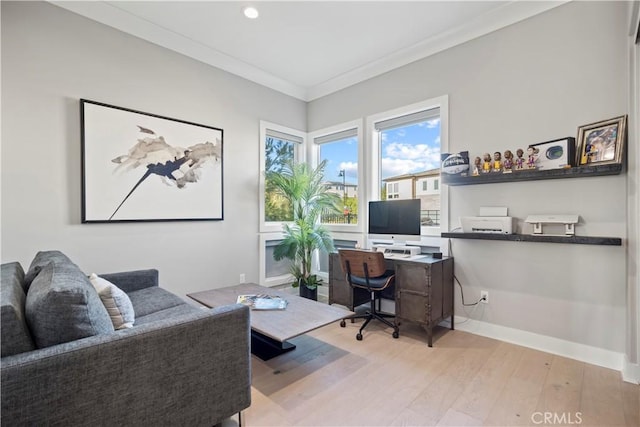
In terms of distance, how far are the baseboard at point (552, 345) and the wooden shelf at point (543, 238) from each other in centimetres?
82

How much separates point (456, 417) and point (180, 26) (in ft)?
12.7

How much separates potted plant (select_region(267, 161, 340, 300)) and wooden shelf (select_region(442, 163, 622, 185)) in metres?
1.56

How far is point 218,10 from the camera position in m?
2.69

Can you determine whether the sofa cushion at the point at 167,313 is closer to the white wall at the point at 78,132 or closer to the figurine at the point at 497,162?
the white wall at the point at 78,132

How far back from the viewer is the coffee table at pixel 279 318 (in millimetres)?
1969

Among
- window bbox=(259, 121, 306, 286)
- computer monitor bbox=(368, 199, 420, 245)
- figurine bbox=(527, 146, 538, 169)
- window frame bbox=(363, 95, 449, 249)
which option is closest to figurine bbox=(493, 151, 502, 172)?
figurine bbox=(527, 146, 538, 169)

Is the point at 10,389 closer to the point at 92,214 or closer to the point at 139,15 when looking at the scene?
the point at 92,214

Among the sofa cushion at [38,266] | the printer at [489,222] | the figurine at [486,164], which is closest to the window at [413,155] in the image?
the printer at [489,222]

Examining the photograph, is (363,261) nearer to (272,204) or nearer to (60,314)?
(272,204)

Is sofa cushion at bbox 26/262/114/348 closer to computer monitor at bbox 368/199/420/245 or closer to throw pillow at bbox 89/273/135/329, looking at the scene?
throw pillow at bbox 89/273/135/329

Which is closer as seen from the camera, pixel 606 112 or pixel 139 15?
pixel 606 112

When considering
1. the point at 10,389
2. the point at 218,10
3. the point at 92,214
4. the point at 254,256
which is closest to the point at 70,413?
the point at 10,389

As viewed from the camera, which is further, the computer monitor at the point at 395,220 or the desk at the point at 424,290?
the computer monitor at the point at 395,220

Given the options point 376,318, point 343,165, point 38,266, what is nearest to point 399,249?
point 376,318
